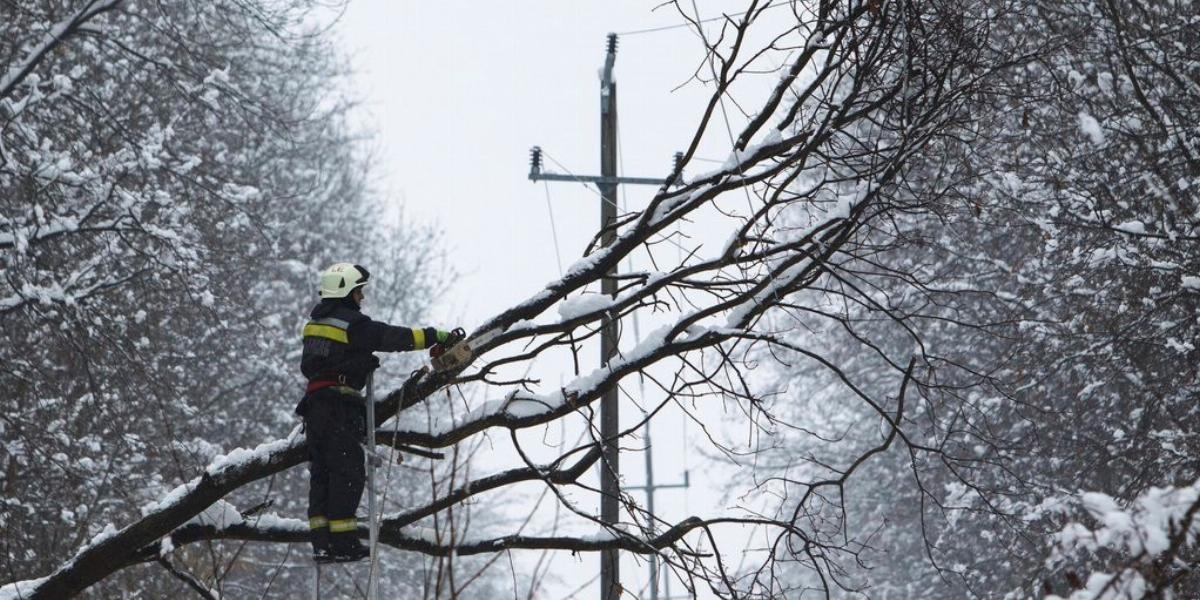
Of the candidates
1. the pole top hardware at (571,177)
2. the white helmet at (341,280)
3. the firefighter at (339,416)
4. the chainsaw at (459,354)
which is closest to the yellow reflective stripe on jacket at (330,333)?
the firefighter at (339,416)

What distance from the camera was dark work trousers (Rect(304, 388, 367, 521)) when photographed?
17.2 feet

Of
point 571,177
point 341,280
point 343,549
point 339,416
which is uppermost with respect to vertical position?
point 571,177

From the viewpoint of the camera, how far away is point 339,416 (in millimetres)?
5289

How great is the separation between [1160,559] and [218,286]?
423 inches

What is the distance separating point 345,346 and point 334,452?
0.47m

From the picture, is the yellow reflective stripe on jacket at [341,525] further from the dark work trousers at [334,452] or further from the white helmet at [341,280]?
the white helmet at [341,280]

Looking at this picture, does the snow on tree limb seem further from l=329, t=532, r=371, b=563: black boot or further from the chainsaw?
the chainsaw

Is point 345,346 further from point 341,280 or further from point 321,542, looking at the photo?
point 321,542

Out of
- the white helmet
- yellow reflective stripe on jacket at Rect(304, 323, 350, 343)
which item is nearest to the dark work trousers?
yellow reflective stripe on jacket at Rect(304, 323, 350, 343)

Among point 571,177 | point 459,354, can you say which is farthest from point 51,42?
point 459,354

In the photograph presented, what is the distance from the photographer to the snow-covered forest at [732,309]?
4816 mm

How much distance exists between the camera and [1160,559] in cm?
272

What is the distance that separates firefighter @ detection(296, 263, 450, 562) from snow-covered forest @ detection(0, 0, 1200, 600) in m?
0.17

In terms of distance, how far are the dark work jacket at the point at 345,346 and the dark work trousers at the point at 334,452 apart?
0.09m
